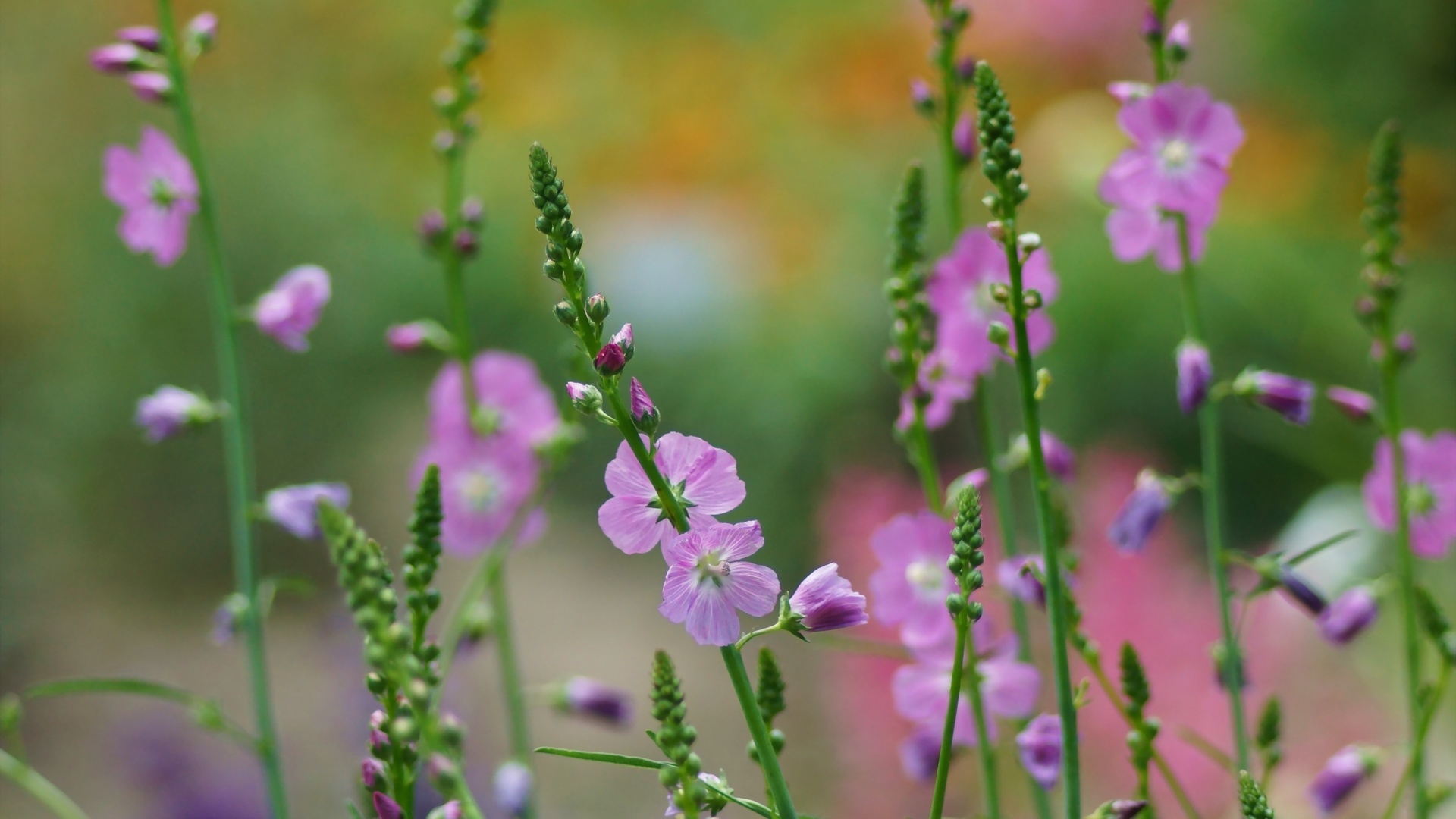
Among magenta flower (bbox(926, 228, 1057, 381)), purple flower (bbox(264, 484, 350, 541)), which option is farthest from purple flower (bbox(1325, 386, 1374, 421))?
purple flower (bbox(264, 484, 350, 541))

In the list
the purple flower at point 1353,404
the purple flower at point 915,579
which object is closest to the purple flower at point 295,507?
the purple flower at point 915,579

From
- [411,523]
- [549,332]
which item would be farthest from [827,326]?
[411,523]

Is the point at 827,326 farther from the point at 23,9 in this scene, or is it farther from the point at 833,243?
the point at 23,9

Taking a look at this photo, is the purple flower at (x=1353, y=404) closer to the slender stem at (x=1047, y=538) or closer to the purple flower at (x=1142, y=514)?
the purple flower at (x=1142, y=514)

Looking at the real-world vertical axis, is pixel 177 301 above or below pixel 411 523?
above

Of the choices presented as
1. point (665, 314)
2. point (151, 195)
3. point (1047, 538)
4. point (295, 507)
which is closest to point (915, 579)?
point (1047, 538)

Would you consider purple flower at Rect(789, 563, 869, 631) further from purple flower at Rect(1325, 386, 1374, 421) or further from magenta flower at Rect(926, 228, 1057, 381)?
purple flower at Rect(1325, 386, 1374, 421)

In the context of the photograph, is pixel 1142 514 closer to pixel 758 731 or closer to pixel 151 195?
pixel 758 731
